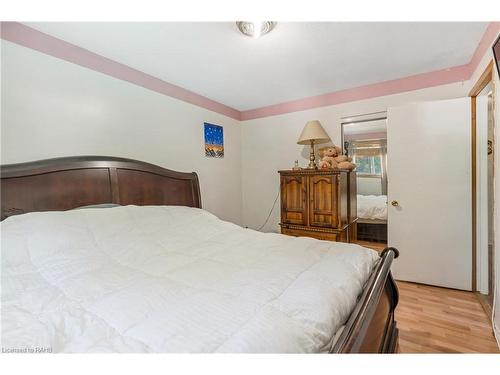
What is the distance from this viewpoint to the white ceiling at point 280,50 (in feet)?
5.41

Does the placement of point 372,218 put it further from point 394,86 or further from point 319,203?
point 394,86

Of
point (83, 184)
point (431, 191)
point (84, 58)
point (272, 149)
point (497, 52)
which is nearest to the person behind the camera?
point (497, 52)

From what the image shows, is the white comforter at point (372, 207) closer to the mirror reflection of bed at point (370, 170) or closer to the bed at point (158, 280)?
the mirror reflection of bed at point (370, 170)

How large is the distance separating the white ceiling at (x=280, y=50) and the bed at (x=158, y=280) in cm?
94

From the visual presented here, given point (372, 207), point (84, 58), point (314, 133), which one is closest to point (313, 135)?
point (314, 133)

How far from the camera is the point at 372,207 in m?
3.03

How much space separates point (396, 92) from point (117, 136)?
2.92m

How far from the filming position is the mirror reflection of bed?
2857 millimetres

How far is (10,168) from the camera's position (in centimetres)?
142

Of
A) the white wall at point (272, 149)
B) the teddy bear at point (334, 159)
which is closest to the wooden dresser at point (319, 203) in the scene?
the teddy bear at point (334, 159)

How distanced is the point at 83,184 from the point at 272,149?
234 centimetres

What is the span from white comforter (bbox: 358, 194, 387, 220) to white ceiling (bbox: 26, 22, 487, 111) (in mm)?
1408

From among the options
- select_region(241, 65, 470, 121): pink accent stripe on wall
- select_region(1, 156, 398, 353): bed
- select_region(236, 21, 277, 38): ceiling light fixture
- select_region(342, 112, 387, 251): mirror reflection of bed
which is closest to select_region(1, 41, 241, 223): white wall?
select_region(1, 156, 398, 353): bed
